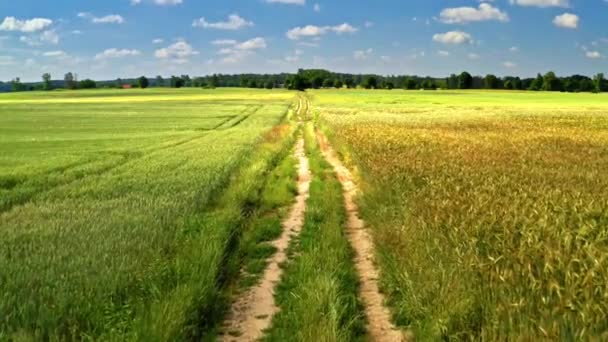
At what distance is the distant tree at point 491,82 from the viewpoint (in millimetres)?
173875

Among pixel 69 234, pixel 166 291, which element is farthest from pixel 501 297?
pixel 69 234

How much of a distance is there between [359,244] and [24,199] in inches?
363

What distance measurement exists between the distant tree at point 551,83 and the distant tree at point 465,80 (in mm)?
24218

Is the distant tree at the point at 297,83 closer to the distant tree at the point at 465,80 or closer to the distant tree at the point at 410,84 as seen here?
the distant tree at the point at 410,84

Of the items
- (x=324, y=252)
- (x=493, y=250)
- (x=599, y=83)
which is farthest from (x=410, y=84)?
(x=493, y=250)

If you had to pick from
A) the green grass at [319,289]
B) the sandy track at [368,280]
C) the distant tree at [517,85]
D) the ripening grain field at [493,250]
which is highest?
the distant tree at [517,85]

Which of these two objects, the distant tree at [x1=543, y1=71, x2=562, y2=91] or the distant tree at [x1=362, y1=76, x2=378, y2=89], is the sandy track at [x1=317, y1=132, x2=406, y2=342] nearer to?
the distant tree at [x1=543, y1=71, x2=562, y2=91]

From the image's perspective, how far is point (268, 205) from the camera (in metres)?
14.6

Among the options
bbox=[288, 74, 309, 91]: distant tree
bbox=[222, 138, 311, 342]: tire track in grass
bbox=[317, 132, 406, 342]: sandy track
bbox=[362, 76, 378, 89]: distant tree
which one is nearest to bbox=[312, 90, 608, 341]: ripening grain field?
bbox=[317, 132, 406, 342]: sandy track

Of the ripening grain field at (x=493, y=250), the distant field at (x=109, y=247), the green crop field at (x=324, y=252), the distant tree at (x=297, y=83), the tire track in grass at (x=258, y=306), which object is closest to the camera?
the ripening grain field at (x=493, y=250)

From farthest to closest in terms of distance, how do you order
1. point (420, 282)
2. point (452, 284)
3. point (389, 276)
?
point (389, 276) → point (420, 282) → point (452, 284)

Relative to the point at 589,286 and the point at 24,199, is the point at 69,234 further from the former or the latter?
the point at 589,286

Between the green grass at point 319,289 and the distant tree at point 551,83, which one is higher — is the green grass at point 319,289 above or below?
below

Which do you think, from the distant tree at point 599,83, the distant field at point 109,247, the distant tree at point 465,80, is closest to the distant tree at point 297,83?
the distant tree at point 465,80
